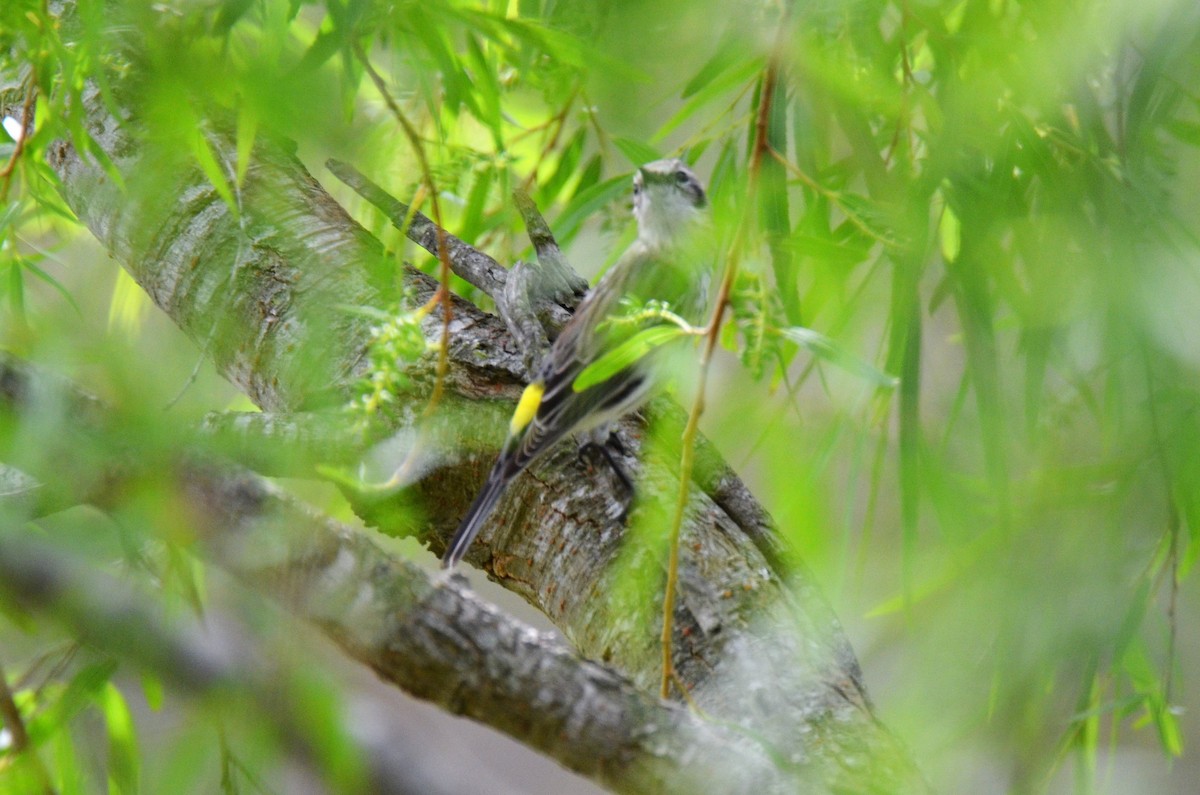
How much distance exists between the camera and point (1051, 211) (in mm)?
741

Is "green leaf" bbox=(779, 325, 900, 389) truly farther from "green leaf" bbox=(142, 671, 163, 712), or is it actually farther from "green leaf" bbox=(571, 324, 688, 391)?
"green leaf" bbox=(142, 671, 163, 712)

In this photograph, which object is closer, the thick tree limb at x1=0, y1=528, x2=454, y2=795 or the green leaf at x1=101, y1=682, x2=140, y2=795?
the thick tree limb at x1=0, y1=528, x2=454, y2=795

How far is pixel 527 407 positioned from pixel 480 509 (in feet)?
0.32

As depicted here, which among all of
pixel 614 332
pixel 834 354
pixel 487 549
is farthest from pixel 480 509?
pixel 834 354

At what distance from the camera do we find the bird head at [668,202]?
0.84 metres

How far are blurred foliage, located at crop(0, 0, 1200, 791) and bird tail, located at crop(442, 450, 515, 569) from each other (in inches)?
6.4

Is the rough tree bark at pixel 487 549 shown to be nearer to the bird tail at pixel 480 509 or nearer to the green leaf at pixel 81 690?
the bird tail at pixel 480 509

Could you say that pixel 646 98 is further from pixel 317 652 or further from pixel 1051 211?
pixel 317 652

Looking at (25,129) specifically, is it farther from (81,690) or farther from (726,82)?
(726,82)

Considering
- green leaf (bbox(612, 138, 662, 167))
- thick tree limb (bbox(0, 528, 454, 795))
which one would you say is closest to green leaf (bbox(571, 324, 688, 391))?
thick tree limb (bbox(0, 528, 454, 795))

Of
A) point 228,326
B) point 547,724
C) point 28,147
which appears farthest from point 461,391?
point 547,724

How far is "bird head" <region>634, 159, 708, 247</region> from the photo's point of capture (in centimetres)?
84

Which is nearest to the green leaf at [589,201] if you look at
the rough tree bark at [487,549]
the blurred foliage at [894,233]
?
the blurred foliage at [894,233]

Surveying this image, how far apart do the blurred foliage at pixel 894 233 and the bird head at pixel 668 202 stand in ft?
0.10
